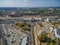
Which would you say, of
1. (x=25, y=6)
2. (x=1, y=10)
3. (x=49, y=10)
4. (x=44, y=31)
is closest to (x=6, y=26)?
(x=1, y=10)

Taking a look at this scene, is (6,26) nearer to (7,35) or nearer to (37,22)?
(7,35)

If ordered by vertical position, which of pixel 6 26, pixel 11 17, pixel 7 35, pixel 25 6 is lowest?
pixel 7 35

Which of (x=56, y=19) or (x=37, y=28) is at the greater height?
(x=56, y=19)

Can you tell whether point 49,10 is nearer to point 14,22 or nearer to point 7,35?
point 14,22

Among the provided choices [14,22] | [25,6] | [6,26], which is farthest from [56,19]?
[6,26]
